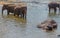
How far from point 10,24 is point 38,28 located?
121 centimetres

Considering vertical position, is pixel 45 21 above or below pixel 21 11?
below

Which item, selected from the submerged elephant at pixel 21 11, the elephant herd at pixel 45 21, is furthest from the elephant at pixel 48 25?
the submerged elephant at pixel 21 11

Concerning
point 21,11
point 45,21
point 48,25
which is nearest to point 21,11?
point 21,11

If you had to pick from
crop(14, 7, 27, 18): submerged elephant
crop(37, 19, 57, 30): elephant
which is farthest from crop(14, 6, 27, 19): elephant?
crop(37, 19, 57, 30): elephant

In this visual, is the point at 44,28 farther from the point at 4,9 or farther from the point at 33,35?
the point at 4,9

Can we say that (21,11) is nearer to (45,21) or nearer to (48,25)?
(45,21)

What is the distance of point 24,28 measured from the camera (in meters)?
8.34

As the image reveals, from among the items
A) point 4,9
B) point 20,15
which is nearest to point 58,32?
point 20,15

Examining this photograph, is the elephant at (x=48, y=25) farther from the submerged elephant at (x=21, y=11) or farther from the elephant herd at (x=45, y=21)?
the submerged elephant at (x=21, y=11)

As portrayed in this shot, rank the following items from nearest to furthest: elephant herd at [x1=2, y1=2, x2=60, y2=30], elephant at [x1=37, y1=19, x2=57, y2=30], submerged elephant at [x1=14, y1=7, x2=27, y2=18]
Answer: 1. elephant at [x1=37, y1=19, x2=57, y2=30]
2. elephant herd at [x1=2, y1=2, x2=60, y2=30]
3. submerged elephant at [x1=14, y1=7, x2=27, y2=18]

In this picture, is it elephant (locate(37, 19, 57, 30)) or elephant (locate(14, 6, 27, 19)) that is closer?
elephant (locate(37, 19, 57, 30))

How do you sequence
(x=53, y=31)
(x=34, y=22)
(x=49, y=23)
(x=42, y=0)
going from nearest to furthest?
(x=53, y=31) → (x=49, y=23) → (x=34, y=22) → (x=42, y=0)

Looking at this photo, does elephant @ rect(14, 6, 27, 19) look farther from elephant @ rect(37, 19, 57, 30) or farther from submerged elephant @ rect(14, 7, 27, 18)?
elephant @ rect(37, 19, 57, 30)

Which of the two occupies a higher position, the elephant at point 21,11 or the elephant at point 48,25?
the elephant at point 21,11
